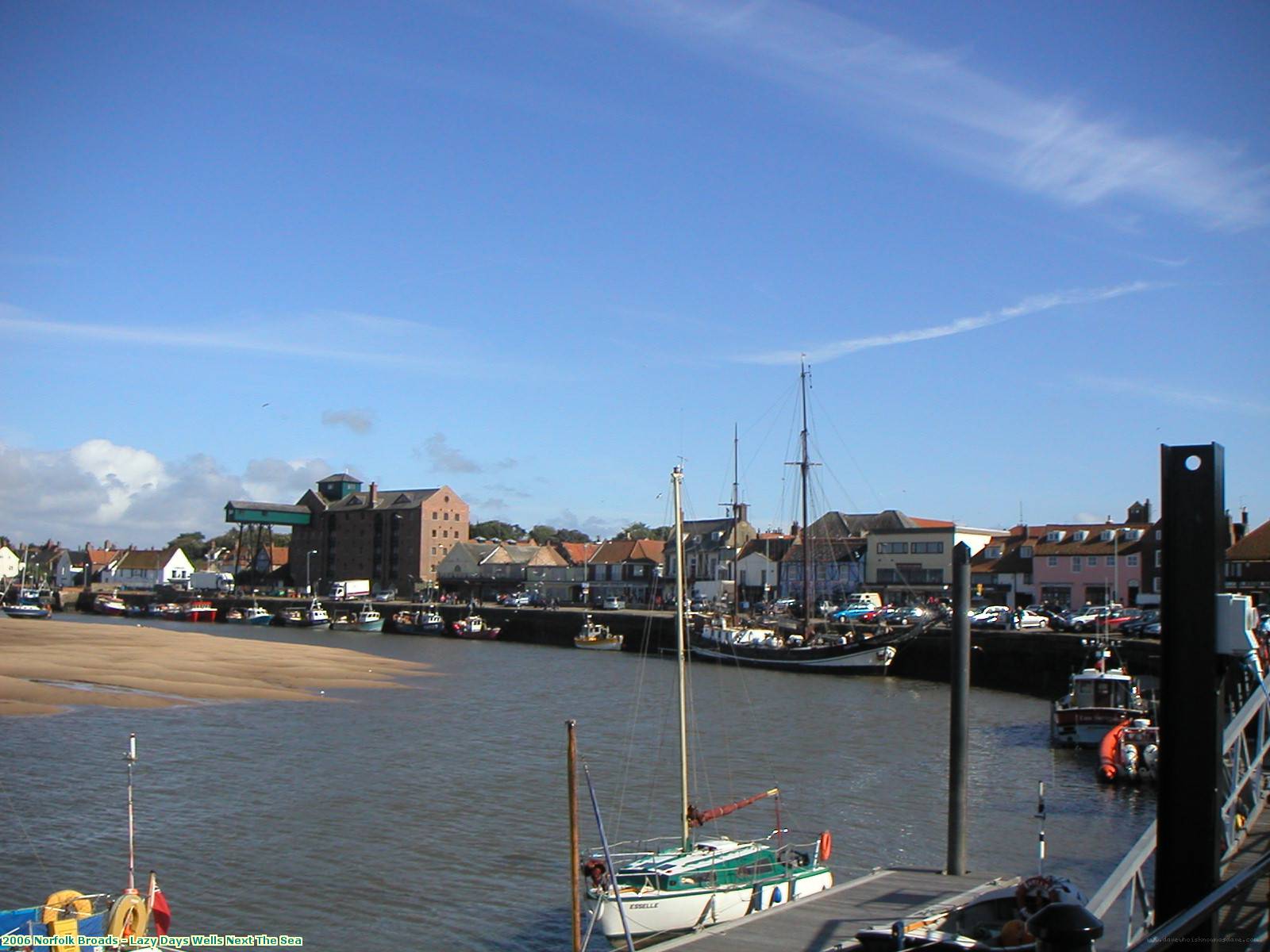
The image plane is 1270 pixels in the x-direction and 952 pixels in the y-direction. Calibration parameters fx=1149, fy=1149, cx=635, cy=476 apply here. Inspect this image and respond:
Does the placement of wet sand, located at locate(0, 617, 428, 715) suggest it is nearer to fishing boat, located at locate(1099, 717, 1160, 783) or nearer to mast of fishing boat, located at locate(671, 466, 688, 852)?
mast of fishing boat, located at locate(671, 466, 688, 852)

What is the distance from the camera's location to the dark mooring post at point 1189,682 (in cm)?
743

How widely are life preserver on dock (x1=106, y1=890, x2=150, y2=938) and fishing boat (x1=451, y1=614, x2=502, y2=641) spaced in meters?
91.0

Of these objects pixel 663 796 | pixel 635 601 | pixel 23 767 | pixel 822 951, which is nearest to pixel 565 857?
pixel 663 796

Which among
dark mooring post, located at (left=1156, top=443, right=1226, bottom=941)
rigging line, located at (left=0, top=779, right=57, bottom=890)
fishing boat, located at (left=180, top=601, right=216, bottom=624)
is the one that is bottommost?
fishing boat, located at (left=180, top=601, right=216, bottom=624)

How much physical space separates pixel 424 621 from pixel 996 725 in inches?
2881

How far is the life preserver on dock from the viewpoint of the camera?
1611 cm

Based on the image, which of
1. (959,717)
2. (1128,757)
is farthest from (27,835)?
(1128,757)

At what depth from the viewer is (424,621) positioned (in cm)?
11188

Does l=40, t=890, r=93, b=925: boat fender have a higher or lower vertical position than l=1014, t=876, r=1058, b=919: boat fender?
lower

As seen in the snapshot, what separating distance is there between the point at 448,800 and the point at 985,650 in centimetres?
4395

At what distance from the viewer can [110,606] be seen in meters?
134

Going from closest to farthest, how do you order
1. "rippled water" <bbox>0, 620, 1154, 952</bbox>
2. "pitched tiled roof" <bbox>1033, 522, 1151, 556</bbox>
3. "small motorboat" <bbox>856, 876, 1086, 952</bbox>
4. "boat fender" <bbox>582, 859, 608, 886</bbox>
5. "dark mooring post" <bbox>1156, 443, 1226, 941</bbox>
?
"dark mooring post" <bbox>1156, 443, 1226, 941</bbox> → "small motorboat" <bbox>856, 876, 1086, 952</bbox> → "boat fender" <bbox>582, 859, 608, 886</bbox> → "rippled water" <bbox>0, 620, 1154, 952</bbox> → "pitched tiled roof" <bbox>1033, 522, 1151, 556</bbox>

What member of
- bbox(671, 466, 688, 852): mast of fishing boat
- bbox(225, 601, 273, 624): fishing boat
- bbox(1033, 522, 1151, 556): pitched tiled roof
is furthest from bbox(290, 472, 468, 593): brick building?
bbox(671, 466, 688, 852): mast of fishing boat

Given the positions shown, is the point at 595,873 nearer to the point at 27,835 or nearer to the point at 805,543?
the point at 27,835
